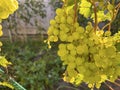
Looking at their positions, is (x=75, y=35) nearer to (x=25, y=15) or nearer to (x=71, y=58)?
(x=71, y=58)

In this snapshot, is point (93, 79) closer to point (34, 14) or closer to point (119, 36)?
point (119, 36)

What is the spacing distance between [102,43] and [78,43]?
0.03m

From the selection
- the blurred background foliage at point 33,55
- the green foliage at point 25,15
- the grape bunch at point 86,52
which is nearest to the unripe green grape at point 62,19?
the grape bunch at point 86,52

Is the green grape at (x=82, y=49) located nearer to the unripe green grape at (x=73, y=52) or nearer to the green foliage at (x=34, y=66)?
the unripe green grape at (x=73, y=52)

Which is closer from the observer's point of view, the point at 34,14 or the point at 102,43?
the point at 102,43

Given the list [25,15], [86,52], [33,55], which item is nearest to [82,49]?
[86,52]

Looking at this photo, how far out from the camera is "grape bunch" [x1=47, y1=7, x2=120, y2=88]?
47 centimetres

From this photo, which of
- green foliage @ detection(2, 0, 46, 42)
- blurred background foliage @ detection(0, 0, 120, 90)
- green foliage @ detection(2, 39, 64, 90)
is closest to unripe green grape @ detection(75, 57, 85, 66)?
blurred background foliage @ detection(0, 0, 120, 90)

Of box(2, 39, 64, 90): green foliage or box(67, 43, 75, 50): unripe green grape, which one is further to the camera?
box(2, 39, 64, 90): green foliage

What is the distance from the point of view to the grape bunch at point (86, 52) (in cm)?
47

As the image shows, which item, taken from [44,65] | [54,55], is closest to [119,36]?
[44,65]

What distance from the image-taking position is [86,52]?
0.47 metres

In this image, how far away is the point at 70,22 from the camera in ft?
1.61

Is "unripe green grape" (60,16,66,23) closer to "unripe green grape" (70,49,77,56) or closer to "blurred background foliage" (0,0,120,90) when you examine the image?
"unripe green grape" (70,49,77,56)
